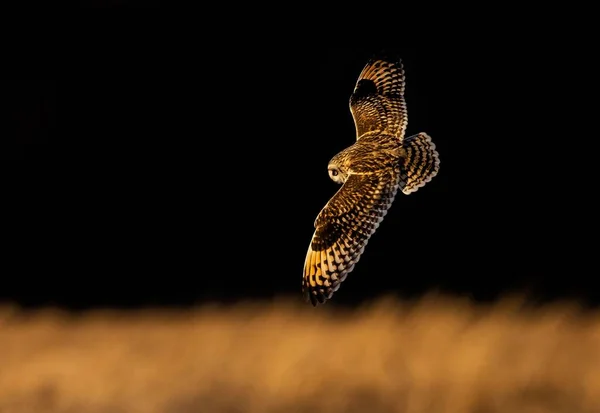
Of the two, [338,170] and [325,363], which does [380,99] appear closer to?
[338,170]

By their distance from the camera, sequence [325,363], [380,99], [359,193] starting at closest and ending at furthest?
[359,193] → [380,99] → [325,363]

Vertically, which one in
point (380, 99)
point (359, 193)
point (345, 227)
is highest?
point (380, 99)

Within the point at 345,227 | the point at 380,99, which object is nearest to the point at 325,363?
the point at 380,99

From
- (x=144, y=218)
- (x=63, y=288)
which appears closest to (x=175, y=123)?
(x=144, y=218)

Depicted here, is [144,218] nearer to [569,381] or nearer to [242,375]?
[242,375]

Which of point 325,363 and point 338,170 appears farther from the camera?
point 325,363

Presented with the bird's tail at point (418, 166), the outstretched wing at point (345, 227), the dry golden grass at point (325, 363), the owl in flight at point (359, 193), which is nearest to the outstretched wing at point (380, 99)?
the owl in flight at point (359, 193)

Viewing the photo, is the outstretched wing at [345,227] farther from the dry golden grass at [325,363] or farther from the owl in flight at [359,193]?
the dry golden grass at [325,363]
